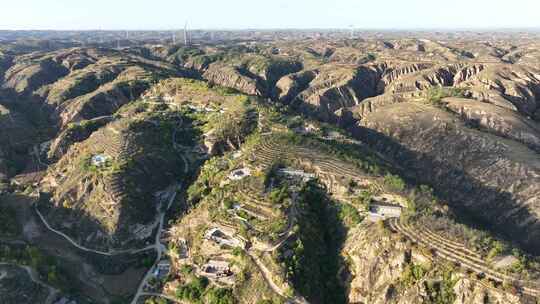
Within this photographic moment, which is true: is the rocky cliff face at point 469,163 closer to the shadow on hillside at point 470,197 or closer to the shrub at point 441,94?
the shadow on hillside at point 470,197

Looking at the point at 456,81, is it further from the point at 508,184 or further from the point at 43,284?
the point at 43,284

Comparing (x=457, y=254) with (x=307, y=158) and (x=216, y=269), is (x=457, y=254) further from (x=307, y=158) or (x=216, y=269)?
(x=216, y=269)

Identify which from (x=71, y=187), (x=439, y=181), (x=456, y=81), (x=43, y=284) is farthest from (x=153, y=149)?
(x=456, y=81)

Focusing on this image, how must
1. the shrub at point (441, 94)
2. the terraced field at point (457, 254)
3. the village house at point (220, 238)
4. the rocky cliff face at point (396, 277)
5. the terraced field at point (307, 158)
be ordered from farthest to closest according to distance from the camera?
the shrub at point (441, 94) < the terraced field at point (307, 158) < the village house at point (220, 238) < the rocky cliff face at point (396, 277) < the terraced field at point (457, 254)

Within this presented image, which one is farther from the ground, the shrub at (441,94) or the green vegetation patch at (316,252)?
the shrub at (441,94)

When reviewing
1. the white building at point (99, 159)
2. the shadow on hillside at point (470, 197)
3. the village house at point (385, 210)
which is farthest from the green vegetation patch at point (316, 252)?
the white building at point (99, 159)

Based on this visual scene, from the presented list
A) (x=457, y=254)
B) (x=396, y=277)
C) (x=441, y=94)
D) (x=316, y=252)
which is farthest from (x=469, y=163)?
(x=441, y=94)

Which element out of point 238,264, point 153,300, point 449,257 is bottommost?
point 153,300

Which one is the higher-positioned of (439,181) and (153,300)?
(439,181)
